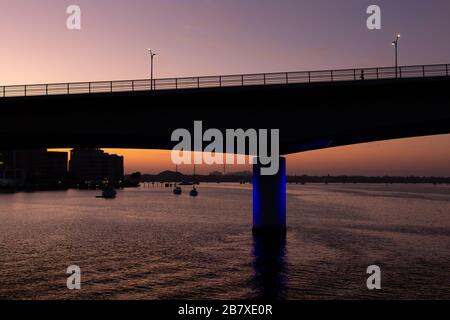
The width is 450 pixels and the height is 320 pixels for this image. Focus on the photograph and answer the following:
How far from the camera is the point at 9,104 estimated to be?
42.0 m

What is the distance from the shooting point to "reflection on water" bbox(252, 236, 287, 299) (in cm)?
2785

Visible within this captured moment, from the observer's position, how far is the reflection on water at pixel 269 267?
27.8 meters

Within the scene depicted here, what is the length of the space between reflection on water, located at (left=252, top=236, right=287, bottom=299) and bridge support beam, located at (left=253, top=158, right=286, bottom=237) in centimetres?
92

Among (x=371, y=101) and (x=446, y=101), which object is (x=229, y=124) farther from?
(x=446, y=101)

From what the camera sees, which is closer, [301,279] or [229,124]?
[301,279]

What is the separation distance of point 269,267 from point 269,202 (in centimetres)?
1076

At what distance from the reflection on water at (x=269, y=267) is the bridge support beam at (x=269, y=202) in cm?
92

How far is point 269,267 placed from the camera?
116 feet

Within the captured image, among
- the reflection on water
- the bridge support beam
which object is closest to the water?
the reflection on water

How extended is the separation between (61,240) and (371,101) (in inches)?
1389

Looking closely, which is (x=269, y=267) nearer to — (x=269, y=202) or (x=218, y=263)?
(x=218, y=263)

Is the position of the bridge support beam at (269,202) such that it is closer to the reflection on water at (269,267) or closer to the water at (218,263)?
the reflection on water at (269,267)
